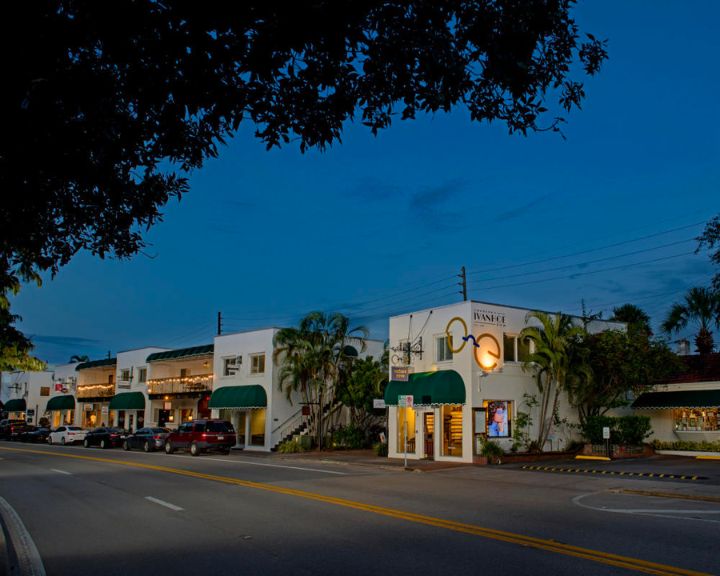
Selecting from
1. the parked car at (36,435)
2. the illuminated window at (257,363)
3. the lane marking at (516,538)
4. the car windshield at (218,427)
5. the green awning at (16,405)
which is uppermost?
the illuminated window at (257,363)

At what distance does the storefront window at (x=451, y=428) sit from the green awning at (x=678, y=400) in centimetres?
893

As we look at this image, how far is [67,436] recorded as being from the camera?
2057 inches

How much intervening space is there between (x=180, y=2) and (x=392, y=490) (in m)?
14.0

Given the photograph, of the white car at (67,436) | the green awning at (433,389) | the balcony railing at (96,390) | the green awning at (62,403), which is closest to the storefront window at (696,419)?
the green awning at (433,389)

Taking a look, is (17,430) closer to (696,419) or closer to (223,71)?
(696,419)

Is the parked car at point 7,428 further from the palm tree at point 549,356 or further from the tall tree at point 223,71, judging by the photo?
the tall tree at point 223,71

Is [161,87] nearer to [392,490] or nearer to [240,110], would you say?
[240,110]

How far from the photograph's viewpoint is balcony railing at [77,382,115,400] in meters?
63.2

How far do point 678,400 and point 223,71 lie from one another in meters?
29.8

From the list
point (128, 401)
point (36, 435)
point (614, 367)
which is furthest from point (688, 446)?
point (36, 435)

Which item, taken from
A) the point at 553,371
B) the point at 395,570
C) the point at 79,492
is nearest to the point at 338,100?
the point at 395,570

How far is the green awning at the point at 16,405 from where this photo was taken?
80.6m

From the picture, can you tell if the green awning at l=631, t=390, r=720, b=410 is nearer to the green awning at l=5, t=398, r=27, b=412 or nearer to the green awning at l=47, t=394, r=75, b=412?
the green awning at l=47, t=394, r=75, b=412

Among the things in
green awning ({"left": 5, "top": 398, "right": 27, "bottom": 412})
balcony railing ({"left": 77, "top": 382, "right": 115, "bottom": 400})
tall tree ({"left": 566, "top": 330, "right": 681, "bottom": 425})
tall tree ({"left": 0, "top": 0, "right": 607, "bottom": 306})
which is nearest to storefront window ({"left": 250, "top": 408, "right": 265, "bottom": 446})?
tall tree ({"left": 566, "top": 330, "right": 681, "bottom": 425})
